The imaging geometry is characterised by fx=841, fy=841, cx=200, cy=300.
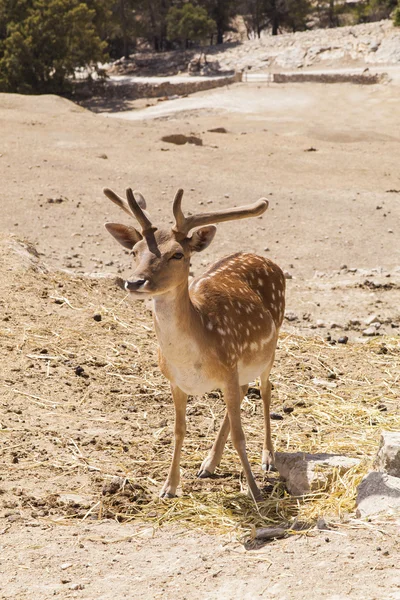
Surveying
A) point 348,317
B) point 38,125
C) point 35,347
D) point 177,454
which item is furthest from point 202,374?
point 38,125

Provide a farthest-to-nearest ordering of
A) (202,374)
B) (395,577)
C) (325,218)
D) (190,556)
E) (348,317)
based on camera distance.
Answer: (325,218)
(348,317)
(202,374)
(190,556)
(395,577)

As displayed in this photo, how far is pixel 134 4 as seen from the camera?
179 feet

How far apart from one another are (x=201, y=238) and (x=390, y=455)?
71.9 inches

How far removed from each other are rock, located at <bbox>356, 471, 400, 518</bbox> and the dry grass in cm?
20

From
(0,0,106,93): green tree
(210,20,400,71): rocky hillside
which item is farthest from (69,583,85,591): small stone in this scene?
(210,20,400,71): rocky hillside

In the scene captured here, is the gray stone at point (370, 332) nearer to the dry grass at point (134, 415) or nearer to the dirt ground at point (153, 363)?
the dirt ground at point (153, 363)

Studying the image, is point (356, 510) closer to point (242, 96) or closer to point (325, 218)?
point (325, 218)

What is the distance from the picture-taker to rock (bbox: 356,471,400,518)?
491 cm

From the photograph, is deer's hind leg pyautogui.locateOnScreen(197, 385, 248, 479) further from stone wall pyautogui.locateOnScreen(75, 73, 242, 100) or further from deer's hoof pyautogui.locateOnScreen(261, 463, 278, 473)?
stone wall pyautogui.locateOnScreen(75, 73, 242, 100)

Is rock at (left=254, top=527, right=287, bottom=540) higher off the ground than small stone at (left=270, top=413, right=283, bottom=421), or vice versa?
rock at (left=254, top=527, right=287, bottom=540)

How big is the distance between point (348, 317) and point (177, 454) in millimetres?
5208

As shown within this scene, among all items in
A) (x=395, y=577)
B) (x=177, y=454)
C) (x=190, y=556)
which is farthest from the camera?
(x=177, y=454)

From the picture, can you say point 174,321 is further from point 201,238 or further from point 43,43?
point 43,43

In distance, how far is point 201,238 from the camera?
532cm
